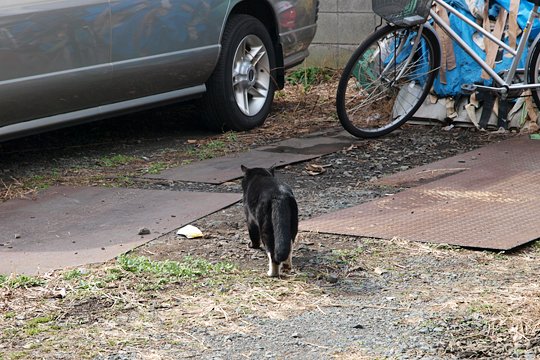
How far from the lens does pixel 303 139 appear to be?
8.04 meters

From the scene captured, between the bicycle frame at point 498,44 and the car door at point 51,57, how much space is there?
8.03ft

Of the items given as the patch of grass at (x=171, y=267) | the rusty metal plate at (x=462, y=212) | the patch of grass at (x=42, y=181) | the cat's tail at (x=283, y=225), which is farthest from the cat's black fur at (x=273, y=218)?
the patch of grass at (x=42, y=181)

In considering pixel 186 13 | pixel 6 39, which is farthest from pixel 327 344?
pixel 186 13

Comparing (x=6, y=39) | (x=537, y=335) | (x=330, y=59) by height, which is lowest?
(x=330, y=59)

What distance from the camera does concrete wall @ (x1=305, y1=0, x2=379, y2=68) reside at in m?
10.7

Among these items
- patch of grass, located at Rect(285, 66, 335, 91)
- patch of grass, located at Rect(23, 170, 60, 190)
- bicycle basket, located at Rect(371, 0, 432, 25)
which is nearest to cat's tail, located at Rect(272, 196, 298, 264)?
patch of grass, located at Rect(23, 170, 60, 190)

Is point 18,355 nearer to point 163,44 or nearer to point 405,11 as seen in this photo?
point 163,44

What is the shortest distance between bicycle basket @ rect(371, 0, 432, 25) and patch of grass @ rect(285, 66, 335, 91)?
3.18m

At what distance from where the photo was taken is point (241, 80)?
825 cm

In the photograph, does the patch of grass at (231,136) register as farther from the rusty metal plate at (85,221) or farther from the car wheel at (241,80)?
the rusty metal plate at (85,221)

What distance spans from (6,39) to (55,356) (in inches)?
123

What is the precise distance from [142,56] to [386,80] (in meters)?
1.86

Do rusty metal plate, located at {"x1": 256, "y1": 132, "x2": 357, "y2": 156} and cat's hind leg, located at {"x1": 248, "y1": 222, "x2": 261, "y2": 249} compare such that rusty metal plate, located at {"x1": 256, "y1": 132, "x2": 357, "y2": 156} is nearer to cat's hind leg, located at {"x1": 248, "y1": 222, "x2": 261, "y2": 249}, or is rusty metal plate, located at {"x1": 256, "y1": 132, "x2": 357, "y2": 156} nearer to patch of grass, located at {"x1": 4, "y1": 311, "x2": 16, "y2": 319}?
cat's hind leg, located at {"x1": 248, "y1": 222, "x2": 261, "y2": 249}

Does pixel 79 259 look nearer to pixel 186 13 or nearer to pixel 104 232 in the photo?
pixel 104 232
